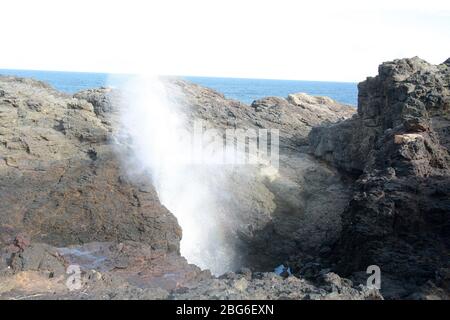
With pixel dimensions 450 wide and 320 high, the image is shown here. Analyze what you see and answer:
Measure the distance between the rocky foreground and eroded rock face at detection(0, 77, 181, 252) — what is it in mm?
25

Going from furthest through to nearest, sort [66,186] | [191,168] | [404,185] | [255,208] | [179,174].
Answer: [191,168] → [179,174] → [255,208] → [66,186] → [404,185]

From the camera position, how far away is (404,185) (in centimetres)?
948

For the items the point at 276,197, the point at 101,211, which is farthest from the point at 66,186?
the point at 276,197

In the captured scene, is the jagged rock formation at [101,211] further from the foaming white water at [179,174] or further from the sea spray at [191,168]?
the foaming white water at [179,174]

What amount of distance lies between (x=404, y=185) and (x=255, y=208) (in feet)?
14.0

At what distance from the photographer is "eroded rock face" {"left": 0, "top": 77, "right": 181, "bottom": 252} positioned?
33.4 feet

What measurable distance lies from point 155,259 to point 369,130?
305 inches

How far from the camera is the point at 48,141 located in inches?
454

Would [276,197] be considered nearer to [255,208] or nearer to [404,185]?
[255,208]

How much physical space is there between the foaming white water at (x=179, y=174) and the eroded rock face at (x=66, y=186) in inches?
37.0

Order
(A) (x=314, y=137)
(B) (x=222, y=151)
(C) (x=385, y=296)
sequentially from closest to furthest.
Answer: (C) (x=385, y=296) → (B) (x=222, y=151) → (A) (x=314, y=137)
